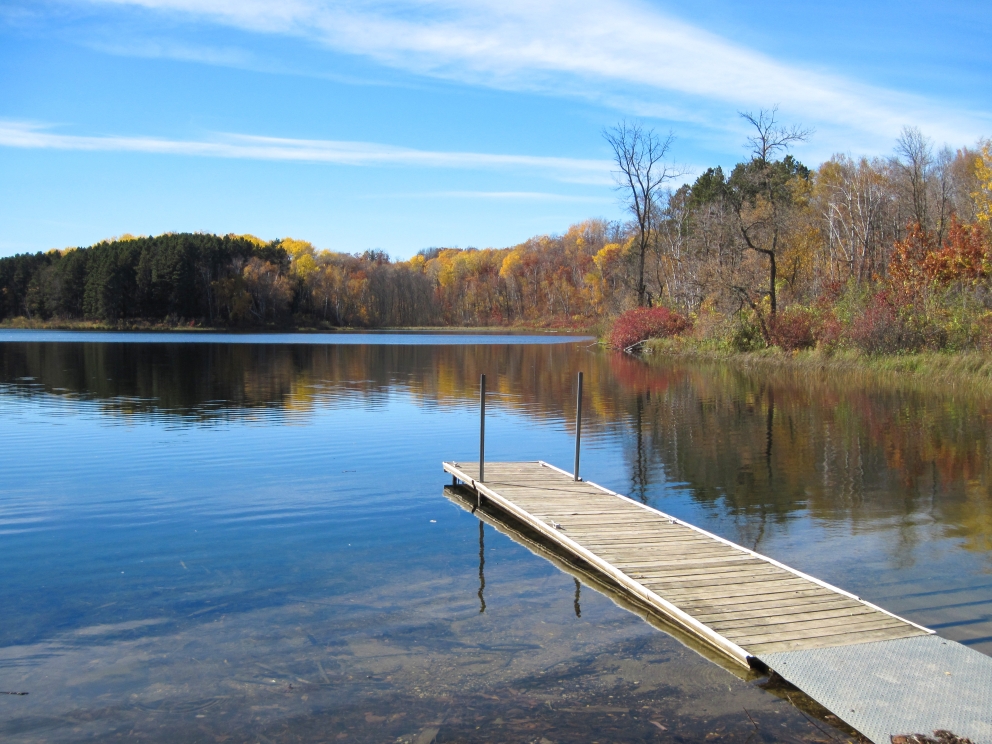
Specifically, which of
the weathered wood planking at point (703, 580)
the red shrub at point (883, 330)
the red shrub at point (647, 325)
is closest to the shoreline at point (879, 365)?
the red shrub at point (883, 330)

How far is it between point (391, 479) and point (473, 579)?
507 cm

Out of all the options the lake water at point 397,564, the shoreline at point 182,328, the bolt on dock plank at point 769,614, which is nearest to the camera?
the bolt on dock plank at point 769,614

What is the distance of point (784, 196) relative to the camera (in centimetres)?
5734

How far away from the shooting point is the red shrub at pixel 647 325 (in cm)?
4669

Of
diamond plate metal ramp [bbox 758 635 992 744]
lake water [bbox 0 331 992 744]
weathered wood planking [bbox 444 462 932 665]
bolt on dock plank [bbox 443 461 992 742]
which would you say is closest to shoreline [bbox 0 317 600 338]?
lake water [bbox 0 331 992 744]

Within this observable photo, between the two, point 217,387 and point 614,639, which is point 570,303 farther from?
point 614,639

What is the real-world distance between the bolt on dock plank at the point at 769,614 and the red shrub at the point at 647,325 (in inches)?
1461

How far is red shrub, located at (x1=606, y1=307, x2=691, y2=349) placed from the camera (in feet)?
153

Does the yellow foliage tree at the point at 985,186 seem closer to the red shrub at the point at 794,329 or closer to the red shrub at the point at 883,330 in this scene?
the red shrub at the point at 883,330

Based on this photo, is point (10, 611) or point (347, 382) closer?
point (10, 611)

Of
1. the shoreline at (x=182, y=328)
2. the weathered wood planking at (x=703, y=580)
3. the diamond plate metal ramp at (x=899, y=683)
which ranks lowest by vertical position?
the diamond plate metal ramp at (x=899, y=683)

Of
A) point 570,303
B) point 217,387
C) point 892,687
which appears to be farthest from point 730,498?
point 570,303

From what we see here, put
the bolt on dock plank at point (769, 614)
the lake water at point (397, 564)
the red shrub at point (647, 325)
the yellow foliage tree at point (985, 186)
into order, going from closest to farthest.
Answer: the bolt on dock plank at point (769, 614) < the lake water at point (397, 564) < the yellow foliage tree at point (985, 186) < the red shrub at point (647, 325)

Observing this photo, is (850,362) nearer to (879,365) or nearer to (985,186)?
(879,365)
